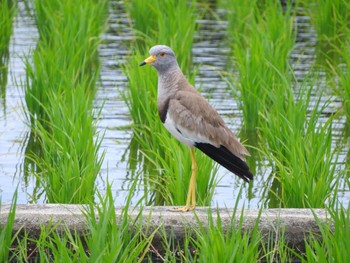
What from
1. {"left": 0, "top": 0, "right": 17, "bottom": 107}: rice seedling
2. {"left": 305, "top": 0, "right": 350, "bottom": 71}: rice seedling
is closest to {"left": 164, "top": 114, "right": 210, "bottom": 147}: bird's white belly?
{"left": 0, "top": 0, "right": 17, "bottom": 107}: rice seedling

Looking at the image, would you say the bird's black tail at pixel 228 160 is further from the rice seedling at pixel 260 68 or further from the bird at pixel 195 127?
the rice seedling at pixel 260 68

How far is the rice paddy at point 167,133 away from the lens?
4.85 metres

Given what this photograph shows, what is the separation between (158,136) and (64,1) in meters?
4.27

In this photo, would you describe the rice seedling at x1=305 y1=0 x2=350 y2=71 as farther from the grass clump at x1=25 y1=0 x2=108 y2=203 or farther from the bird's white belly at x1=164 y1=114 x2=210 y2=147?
the bird's white belly at x1=164 y1=114 x2=210 y2=147

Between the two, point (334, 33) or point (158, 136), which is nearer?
point (158, 136)

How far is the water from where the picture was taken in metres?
7.02

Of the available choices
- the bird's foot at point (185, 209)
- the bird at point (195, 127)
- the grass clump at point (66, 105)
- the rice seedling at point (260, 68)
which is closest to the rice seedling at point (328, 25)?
the rice seedling at point (260, 68)

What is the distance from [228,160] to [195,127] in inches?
9.7

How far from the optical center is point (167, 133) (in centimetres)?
698

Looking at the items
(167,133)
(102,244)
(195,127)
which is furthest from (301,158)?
(102,244)

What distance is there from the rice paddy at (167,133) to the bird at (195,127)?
29 centimetres

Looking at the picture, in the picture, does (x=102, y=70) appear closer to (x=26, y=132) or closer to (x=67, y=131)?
(x=26, y=132)

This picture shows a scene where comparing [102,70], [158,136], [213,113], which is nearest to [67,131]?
[158,136]

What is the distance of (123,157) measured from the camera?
25.3 feet
